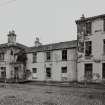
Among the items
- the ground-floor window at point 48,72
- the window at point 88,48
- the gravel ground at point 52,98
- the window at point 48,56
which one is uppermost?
the window at point 88,48

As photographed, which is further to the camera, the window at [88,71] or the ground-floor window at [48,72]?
the ground-floor window at [48,72]

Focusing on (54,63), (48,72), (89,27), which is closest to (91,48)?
(89,27)

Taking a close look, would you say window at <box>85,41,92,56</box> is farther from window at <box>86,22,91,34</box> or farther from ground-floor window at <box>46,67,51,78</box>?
ground-floor window at <box>46,67,51,78</box>

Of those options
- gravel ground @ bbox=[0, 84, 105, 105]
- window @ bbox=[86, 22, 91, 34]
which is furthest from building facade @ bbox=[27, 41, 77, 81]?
gravel ground @ bbox=[0, 84, 105, 105]

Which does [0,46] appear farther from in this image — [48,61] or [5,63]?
[48,61]

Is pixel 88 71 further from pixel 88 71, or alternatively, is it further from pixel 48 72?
pixel 48 72

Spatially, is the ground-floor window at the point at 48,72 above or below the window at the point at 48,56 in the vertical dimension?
below

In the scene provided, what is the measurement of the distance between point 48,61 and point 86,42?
860 cm

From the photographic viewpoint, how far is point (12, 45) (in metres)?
36.4

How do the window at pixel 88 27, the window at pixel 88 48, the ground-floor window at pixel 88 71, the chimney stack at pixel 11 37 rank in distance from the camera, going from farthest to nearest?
1. the chimney stack at pixel 11 37
2. the window at pixel 88 27
3. the window at pixel 88 48
4. the ground-floor window at pixel 88 71

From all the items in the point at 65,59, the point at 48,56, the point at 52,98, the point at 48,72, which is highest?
the point at 48,56

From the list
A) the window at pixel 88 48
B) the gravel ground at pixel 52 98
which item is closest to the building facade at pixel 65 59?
the window at pixel 88 48

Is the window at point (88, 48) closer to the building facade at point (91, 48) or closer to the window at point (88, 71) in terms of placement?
the building facade at point (91, 48)

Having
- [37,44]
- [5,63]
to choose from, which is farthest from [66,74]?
[5,63]
